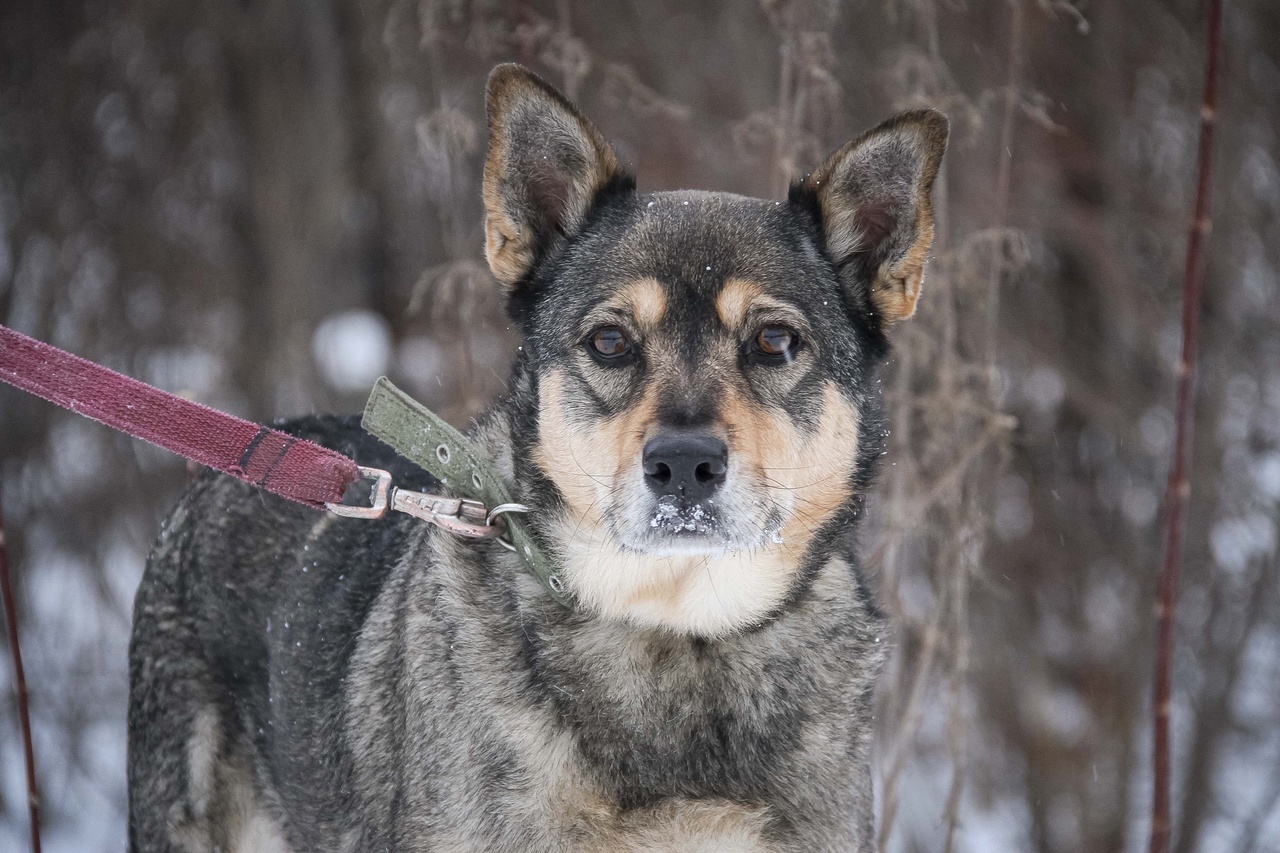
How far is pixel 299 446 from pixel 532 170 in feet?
2.98

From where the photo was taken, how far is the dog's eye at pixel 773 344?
299 centimetres

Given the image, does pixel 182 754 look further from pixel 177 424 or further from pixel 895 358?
pixel 895 358

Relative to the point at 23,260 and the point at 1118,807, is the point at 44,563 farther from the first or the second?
the point at 1118,807

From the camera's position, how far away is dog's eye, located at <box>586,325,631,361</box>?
297 centimetres

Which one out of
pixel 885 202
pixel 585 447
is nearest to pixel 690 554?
pixel 585 447

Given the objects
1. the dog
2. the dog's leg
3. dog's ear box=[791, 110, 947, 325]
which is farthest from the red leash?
dog's ear box=[791, 110, 947, 325]

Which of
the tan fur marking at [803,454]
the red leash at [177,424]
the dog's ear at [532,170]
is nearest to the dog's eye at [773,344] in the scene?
the tan fur marking at [803,454]

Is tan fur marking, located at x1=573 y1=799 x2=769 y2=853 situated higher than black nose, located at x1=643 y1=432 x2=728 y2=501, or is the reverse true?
black nose, located at x1=643 y1=432 x2=728 y2=501

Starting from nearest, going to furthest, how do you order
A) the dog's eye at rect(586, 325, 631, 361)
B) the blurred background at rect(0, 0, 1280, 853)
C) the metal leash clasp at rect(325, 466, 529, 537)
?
the metal leash clasp at rect(325, 466, 529, 537)
the dog's eye at rect(586, 325, 631, 361)
the blurred background at rect(0, 0, 1280, 853)

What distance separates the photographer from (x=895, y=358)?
16.8 ft

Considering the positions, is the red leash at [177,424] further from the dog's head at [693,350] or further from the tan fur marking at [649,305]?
the tan fur marking at [649,305]

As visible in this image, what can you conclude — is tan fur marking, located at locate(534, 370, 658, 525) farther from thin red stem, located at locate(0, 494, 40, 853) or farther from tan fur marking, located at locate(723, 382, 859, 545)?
thin red stem, located at locate(0, 494, 40, 853)

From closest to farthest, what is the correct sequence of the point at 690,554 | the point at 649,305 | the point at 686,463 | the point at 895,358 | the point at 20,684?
1. the point at 686,463
2. the point at 690,554
3. the point at 649,305
4. the point at 20,684
5. the point at 895,358

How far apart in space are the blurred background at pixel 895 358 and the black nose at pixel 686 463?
2.68 metres
